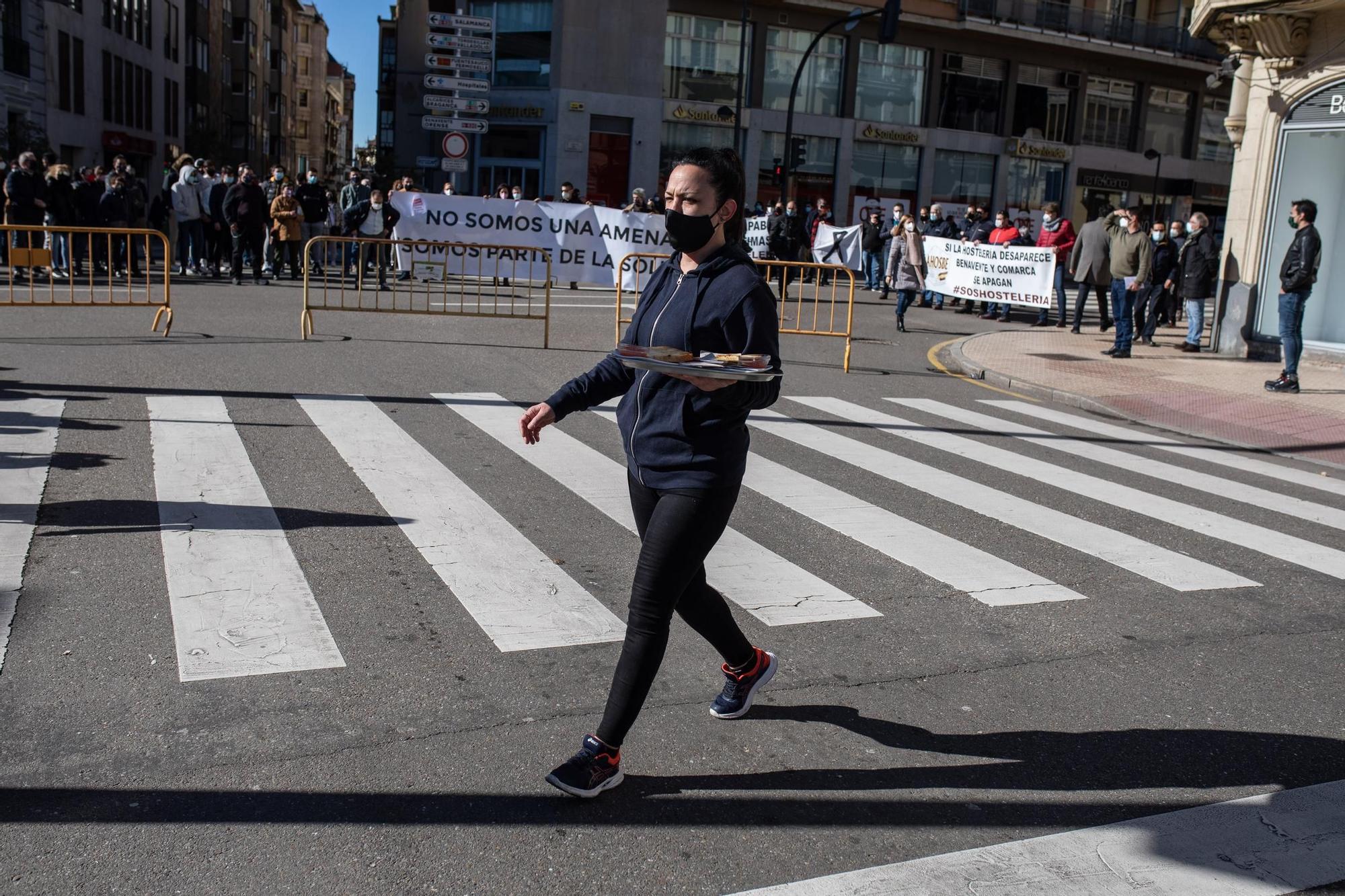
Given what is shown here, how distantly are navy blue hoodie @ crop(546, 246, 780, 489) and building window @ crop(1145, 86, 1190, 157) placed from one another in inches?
1988

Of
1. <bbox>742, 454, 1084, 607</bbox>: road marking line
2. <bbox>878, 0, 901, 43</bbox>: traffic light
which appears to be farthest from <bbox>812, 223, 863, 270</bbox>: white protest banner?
<bbox>742, 454, 1084, 607</bbox>: road marking line

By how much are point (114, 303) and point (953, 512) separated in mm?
9538

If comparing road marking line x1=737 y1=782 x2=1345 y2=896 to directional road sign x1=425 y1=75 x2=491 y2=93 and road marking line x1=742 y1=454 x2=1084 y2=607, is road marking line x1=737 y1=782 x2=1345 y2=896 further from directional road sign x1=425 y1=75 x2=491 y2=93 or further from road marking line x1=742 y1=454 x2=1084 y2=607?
directional road sign x1=425 y1=75 x2=491 y2=93

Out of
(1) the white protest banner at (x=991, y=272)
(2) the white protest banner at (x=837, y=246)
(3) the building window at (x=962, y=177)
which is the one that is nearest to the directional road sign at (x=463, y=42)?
(2) the white protest banner at (x=837, y=246)

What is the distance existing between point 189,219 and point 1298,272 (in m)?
16.8

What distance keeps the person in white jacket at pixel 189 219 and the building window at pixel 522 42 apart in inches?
794

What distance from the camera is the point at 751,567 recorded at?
585 cm

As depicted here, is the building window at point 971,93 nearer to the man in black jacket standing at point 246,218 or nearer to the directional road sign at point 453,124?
the directional road sign at point 453,124

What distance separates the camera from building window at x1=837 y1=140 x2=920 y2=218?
142ft

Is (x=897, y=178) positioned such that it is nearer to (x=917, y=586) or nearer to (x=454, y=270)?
(x=454, y=270)

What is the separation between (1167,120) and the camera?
4956 cm

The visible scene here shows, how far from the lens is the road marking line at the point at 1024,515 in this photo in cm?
612

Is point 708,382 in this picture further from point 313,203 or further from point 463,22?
point 463,22

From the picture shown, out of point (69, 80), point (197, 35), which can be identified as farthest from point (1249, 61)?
point (197, 35)
